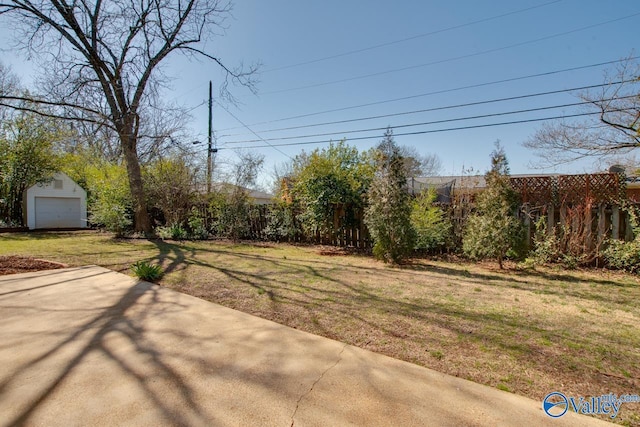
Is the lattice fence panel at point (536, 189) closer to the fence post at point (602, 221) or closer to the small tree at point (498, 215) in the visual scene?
the fence post at point (602, 221)

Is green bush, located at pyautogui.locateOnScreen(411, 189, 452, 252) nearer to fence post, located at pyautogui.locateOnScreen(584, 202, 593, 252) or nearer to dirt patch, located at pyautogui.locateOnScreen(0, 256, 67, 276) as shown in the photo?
fence post, located at pyautogui.locateOnScreen(584, 202, 593, 252)

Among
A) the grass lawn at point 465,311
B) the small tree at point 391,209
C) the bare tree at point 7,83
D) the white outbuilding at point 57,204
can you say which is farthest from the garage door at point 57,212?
the small tree at point 391,209

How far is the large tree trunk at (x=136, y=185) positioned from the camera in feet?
36.7

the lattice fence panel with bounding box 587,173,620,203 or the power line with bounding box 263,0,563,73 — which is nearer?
the lattice fence panel with bounding box 587,173,620,203

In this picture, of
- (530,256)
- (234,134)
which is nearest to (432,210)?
(530,256)

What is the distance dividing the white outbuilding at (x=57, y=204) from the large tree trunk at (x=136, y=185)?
7.08 m

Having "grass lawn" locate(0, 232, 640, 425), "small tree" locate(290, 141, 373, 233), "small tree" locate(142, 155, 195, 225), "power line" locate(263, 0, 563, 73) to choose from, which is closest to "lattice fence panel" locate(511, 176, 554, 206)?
"grass lawn" locate(0, 232, 640, 425)

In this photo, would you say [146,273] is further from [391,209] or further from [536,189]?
[536,189]

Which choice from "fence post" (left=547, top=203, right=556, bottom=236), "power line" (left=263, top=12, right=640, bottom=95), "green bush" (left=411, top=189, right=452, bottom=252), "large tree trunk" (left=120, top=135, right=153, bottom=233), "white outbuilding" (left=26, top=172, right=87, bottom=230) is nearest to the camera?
"fence post" (left=547, top=203, right=556, bottom=236)

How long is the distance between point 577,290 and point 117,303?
21.7ft

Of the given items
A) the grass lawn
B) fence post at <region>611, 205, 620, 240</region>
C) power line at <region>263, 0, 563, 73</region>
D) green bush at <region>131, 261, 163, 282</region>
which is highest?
power line at <region>263, 0, 563, 73</region>

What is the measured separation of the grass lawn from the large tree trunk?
5370mm

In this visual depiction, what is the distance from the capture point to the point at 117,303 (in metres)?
3.86

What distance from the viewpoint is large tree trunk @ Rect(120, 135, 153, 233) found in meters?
11.2
